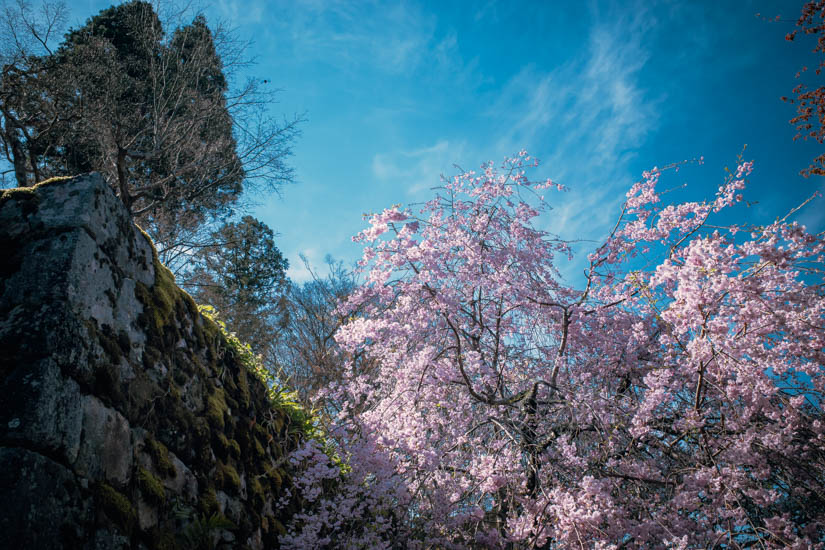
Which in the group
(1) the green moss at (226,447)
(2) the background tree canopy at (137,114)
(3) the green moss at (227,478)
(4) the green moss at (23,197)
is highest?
(2) the background tree canopy at (137,114)

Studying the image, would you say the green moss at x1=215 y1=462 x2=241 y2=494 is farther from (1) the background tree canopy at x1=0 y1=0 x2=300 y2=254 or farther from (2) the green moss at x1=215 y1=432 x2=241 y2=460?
(1) the background tree canopy at x1=0 y1=0 x2=300 y2=254

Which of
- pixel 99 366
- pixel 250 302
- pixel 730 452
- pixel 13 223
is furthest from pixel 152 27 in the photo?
pixel 730 452

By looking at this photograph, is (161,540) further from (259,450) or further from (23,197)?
(23,197)

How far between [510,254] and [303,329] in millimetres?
8792

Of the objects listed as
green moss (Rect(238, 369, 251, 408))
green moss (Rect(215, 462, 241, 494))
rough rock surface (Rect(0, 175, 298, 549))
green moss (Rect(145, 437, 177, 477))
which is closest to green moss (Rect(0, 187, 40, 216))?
rough rock surface (Rect(0, 175, 298, 549))

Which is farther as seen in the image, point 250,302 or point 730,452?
point 250,302

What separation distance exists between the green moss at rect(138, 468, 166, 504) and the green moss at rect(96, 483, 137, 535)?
5.3 inches

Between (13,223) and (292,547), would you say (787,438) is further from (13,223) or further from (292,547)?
(13,223)

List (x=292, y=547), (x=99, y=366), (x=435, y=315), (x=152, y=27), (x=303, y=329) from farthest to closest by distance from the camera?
(x=303, y=329)
(x=152, y=27)
(x=435, y=315)
(x=292, y=547)
(x=99, y=366)

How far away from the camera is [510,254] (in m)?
4.74

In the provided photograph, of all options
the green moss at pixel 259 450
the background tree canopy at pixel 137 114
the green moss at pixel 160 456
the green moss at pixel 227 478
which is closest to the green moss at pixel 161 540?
the green moss at pixel 160 456

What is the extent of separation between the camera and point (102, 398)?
1.95 m

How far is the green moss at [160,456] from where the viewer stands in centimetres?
225

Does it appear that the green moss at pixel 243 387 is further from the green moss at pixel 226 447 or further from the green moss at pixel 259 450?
the green moss at pixel 226 447
